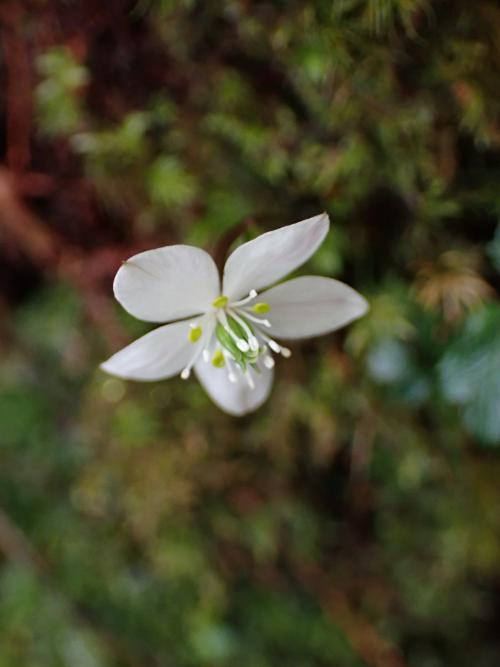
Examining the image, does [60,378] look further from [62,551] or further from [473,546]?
[473,546]

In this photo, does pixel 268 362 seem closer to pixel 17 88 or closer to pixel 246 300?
pixel 246 300

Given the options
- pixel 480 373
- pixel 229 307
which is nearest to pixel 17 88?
pixel 229 307

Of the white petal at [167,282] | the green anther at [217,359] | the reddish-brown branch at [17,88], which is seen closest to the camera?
the white petal at [167,282]

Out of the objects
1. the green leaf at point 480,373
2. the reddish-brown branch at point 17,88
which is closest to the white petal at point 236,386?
the green leaf at point 480,373

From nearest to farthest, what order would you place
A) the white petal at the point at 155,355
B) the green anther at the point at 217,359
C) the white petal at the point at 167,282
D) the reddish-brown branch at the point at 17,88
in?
1. the white petal at the point at 167,282
2. the white petal at the point at 155,355
3. the green anther at the point at 217,359
4. the reddish-brown branch at the point at 17,88

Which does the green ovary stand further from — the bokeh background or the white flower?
the bokeh background

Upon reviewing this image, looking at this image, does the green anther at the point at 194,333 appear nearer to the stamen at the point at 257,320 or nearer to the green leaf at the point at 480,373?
the stamen at the point at 257,320

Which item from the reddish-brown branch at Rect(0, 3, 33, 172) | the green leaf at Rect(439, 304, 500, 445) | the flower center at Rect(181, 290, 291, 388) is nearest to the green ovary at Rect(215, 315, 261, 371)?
the flower center at Rect(181, 290, 291, 388)
